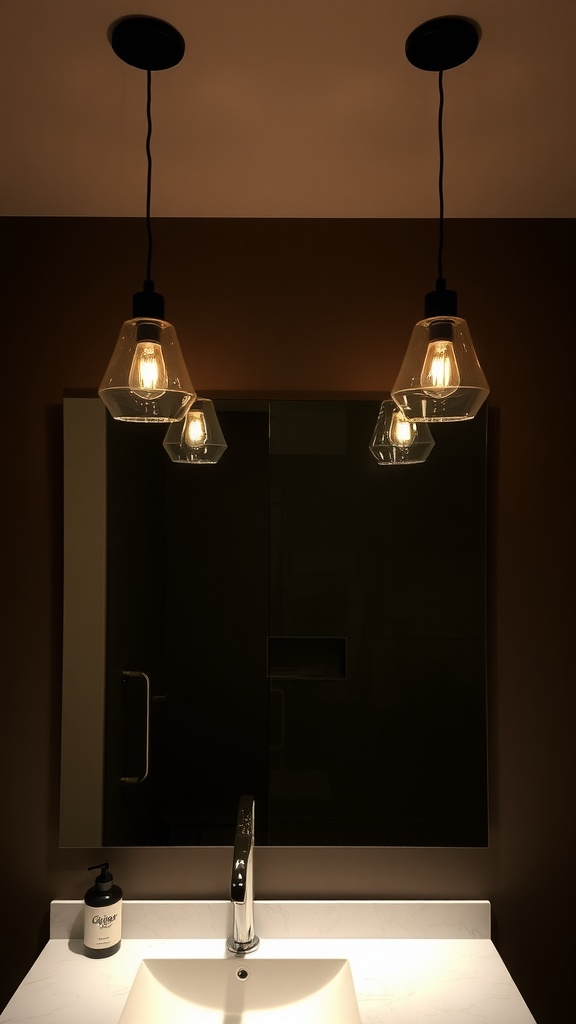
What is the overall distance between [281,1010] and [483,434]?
4.42 ft

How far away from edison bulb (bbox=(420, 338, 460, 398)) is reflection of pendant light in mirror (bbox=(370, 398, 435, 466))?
1.56ft

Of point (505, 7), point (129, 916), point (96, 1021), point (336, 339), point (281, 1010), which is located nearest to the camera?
point (505, 7)

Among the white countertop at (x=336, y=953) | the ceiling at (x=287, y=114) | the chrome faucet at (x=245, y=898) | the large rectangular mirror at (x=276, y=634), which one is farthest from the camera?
the large rectangular mirror at (x=276, y=634)

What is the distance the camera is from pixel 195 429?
1595mm

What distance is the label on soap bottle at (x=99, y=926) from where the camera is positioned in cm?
144

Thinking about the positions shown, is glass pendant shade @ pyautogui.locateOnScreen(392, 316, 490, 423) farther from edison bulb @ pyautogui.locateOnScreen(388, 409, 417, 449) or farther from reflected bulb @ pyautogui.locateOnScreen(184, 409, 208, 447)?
reflected bulb @ pyautogui.locateOnScreen(184, 409, 208, 447)

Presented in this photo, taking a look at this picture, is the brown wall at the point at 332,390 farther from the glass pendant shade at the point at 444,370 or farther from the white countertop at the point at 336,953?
the glass pendant shade at the point at 444,370

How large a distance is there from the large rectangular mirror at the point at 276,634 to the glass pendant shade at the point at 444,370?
497mm

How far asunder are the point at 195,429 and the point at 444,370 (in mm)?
690

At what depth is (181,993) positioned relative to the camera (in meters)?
1.42

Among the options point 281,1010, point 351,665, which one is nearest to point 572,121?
point 351,665

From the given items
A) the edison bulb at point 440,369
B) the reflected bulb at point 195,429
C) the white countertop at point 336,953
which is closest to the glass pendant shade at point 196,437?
the reflected bulb at point 195,429

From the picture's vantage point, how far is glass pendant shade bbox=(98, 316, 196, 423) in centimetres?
108

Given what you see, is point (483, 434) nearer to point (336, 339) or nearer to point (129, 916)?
point (336, 339)
